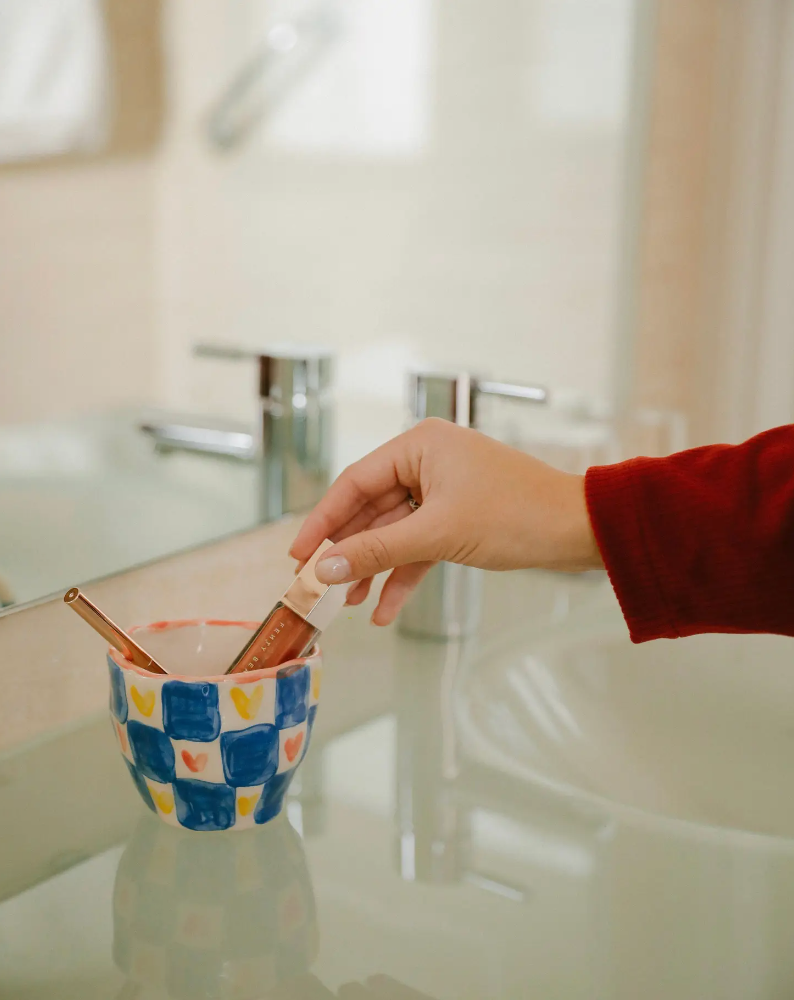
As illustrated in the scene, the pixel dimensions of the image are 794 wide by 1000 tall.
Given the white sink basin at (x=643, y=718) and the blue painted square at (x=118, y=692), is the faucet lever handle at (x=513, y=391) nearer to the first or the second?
the white sink basin at (x=643, y=718)

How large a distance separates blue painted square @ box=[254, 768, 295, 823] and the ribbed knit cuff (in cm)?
21

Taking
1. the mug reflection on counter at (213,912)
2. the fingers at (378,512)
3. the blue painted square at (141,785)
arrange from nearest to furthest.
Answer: the mug reflection on counter at (213,912) < the blue painted square at (141,785) < the fingers at (378,512)

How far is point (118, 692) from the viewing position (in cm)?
54

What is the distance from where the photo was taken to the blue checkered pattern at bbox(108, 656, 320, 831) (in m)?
0.52

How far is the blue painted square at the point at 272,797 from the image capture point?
560 mm

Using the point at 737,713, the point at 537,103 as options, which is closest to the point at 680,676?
the point at 737,713

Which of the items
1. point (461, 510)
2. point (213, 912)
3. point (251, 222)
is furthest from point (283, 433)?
point (213, 912)

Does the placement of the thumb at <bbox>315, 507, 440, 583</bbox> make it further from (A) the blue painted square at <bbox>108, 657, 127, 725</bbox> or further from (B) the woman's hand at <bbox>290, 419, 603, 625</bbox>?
(A) the blue painted square at <bbox>108, 657, 127, 725</bbox>

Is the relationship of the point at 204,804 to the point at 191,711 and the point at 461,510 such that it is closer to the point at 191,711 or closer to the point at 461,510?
the point at 191,711

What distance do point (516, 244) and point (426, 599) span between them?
22.0 inches

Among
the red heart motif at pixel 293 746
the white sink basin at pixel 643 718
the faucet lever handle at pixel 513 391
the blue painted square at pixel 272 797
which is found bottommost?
the white sink basin at pixel 643 718

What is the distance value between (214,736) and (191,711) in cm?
2

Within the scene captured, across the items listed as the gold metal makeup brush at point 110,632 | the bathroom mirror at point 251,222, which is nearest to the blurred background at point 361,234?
the bathroom mirror at point 251,222

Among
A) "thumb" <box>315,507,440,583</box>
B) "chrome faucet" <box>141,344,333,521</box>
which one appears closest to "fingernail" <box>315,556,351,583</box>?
"thumb" <box>315,507,440,583</box>
